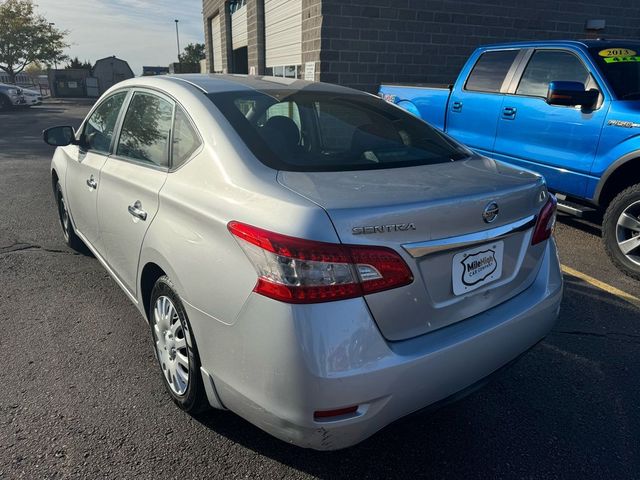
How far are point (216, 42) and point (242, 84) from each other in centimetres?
1946

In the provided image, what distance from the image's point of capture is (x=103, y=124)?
3.49 m

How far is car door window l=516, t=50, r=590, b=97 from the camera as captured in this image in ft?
15.7

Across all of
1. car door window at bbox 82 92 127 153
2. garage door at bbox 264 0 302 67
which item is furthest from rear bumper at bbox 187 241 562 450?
garage door at bbox 264 0 302 67

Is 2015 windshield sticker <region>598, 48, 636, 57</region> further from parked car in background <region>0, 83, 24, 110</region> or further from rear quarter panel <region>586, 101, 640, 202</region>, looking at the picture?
parked car in background <region>0, 83, 24, 110</region>

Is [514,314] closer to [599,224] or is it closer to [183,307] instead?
[183,307]

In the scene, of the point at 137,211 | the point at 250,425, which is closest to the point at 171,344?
the point at 250,425

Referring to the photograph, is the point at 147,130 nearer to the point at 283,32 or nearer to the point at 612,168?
the point at 612,168

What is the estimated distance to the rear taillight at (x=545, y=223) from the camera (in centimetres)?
224

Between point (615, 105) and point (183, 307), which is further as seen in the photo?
point (615, 105)

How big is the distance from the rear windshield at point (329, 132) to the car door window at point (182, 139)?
18 centimetres

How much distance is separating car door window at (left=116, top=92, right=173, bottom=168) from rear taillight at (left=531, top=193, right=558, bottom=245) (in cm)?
181

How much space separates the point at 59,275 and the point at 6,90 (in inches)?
939

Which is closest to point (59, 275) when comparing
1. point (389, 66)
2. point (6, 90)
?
point (389, 66)

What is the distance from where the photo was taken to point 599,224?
18.2 ft
